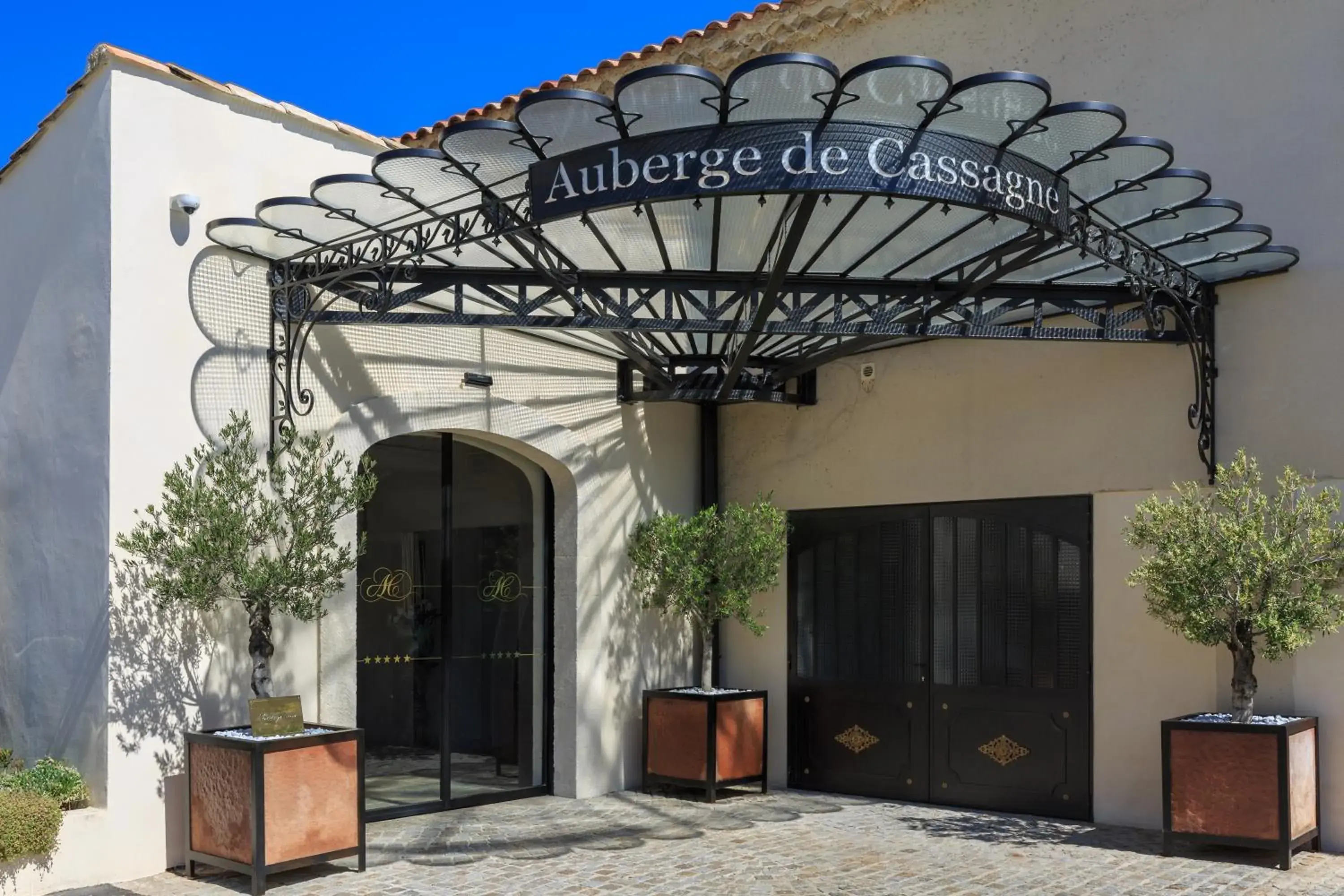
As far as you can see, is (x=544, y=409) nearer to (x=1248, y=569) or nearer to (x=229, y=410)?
(x=229, y=410)

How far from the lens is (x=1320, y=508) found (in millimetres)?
7621

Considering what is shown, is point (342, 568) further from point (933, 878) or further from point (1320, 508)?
point (1320, 508)

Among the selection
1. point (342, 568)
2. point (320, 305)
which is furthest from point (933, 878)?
point (320, 305)

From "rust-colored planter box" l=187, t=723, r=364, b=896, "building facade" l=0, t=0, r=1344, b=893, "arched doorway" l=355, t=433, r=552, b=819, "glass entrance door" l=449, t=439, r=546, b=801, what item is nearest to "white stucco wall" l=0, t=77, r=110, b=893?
"building facade" l=0, t=0, r=1344, b=893

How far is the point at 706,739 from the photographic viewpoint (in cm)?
995

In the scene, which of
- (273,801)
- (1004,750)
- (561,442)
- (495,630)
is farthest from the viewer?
(561,442)

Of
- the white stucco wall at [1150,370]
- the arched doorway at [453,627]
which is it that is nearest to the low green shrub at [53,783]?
the arched doorway at [453,627]

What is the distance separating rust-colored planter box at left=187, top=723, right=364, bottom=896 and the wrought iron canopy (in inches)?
86.8

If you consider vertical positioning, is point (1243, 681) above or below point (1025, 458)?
below

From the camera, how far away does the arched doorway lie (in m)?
9.33

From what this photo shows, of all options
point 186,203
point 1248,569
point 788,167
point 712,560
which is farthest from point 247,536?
point 1248,569

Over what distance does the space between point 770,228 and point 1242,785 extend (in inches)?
169

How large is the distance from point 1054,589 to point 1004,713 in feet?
3.25

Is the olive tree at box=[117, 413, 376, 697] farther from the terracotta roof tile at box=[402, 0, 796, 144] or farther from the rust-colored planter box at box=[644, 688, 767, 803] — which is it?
the terracotta roof tile at box=[402, 0, 796, 144]
